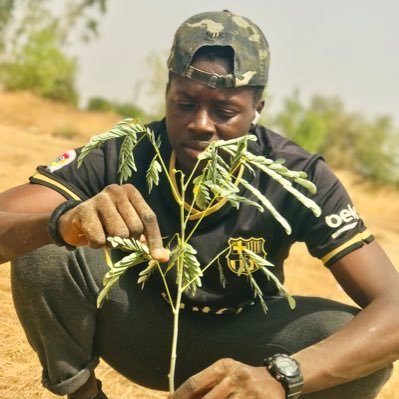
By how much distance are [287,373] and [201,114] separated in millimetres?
871

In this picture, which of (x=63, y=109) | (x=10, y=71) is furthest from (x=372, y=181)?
(x=10, y=71)

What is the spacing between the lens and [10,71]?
31438 millimetres

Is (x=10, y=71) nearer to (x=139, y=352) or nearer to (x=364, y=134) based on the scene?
(x=364, y=134)

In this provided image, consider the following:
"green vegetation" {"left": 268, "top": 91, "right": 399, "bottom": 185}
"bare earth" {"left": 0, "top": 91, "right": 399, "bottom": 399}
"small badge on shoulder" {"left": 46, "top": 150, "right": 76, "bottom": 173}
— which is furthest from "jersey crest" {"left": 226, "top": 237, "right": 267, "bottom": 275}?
"green vegetation" {"left": 268, "top": 91, "right": 399, "bottom": 185}

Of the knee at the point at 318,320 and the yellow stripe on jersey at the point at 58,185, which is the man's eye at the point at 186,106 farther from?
the knee at the point at 318,320

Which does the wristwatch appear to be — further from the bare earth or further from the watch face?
the bare earth

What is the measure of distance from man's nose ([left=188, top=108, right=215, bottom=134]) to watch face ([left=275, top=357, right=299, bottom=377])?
767mm

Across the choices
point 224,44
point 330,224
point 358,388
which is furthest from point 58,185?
point 358,388

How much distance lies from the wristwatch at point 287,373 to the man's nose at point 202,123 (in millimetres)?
761

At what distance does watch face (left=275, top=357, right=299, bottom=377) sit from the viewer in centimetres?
218

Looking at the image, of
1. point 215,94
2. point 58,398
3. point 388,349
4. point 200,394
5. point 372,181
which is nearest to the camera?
point 200,394

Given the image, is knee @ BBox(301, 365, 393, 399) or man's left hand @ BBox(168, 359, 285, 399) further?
knee @ BBox(301, 365, 393, 399)

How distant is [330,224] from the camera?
2551mm

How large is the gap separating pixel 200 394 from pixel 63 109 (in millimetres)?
30215
